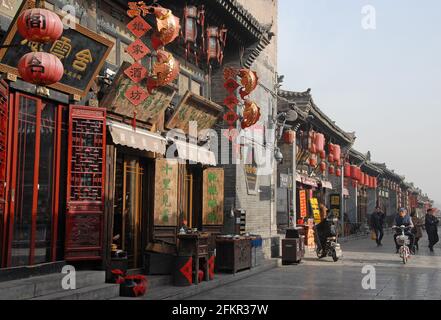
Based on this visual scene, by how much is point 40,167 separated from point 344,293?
5.64m

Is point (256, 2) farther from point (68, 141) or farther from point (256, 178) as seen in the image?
point (68, 141)

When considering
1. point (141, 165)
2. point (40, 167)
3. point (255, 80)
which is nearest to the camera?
point (40, 167)

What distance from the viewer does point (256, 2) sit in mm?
18016

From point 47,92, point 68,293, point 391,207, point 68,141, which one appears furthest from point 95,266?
point 391,207

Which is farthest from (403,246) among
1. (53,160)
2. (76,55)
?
(76,55)

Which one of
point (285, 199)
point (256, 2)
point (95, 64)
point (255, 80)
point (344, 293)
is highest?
point (256, 2)

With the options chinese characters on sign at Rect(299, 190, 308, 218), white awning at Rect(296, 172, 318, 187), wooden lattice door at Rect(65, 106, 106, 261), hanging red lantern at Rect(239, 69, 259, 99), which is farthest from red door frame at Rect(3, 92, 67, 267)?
white awning at Rect(296, 172, 318, 187)

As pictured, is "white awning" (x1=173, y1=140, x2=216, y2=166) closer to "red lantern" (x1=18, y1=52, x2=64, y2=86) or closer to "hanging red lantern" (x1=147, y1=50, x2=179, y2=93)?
"hanging red lantern" (x1=147, y1=50, x2=179, y2=93)

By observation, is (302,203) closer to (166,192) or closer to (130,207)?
(166,192)

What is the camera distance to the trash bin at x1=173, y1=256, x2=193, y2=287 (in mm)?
10548

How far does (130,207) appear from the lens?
11.6 m

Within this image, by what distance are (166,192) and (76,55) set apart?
3857mm

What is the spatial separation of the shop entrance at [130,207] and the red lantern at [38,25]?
4.50 meters
